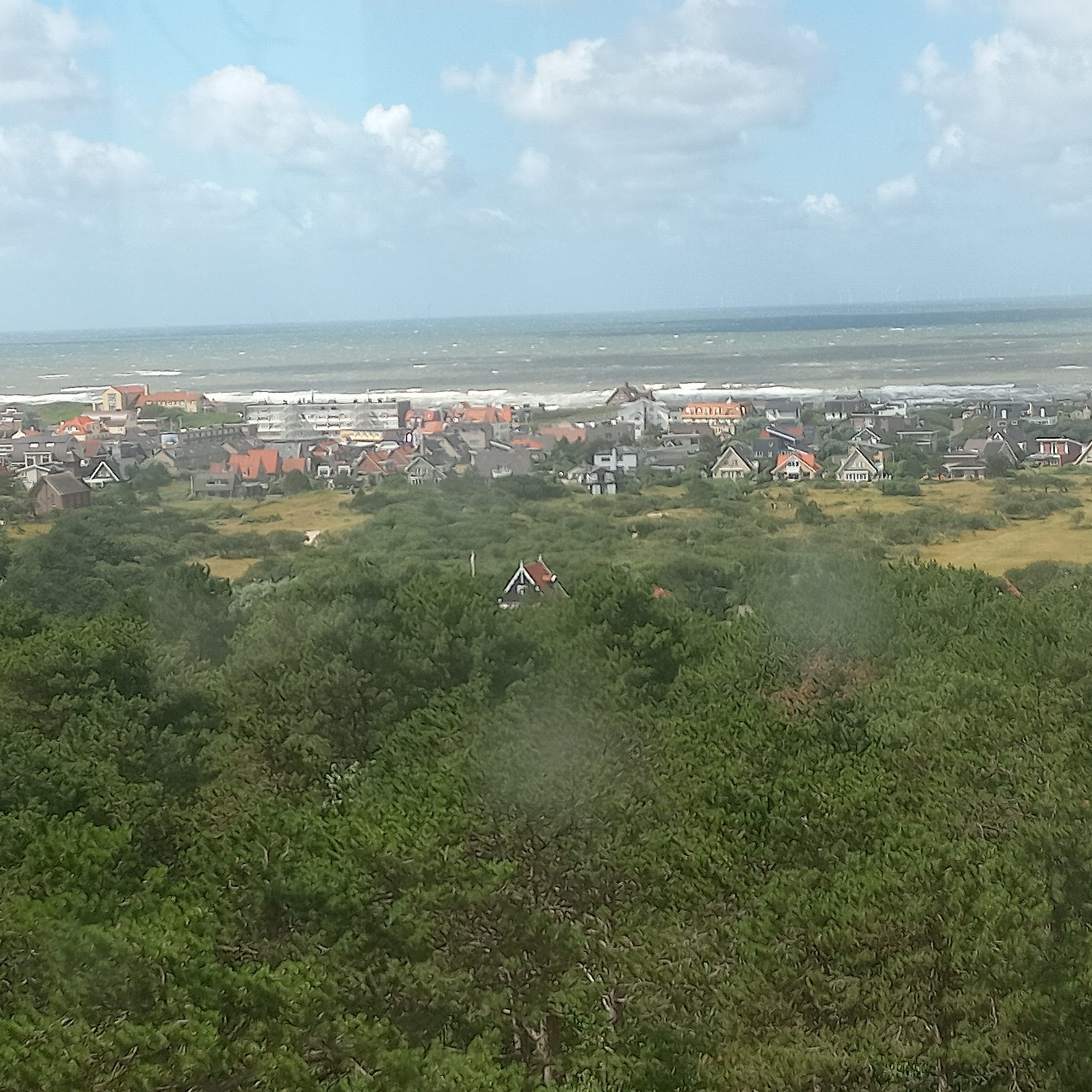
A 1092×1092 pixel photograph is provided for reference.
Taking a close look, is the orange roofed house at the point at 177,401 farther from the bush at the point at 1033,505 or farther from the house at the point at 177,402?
the bush at the point at 1033,505

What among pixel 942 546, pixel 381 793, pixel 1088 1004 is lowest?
pixel 1088 1004

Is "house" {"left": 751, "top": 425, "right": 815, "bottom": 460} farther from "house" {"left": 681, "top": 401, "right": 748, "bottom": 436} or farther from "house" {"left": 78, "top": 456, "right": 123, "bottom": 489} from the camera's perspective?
"house" {"left": 78, "top": 456, "right": 123, "bottom": 489}

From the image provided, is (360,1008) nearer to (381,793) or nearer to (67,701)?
(381,793)

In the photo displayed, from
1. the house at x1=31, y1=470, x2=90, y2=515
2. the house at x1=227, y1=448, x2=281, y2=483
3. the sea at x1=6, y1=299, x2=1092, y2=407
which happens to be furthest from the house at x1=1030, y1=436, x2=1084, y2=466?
the house at x1=31, y1=470, x2=90, y2=515

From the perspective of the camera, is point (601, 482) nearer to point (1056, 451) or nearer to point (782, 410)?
point (782, 410)

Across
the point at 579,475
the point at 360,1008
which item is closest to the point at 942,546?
the point at 579,475

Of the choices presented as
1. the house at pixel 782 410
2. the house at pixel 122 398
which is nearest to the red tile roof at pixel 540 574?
the house at pixel 782 410
